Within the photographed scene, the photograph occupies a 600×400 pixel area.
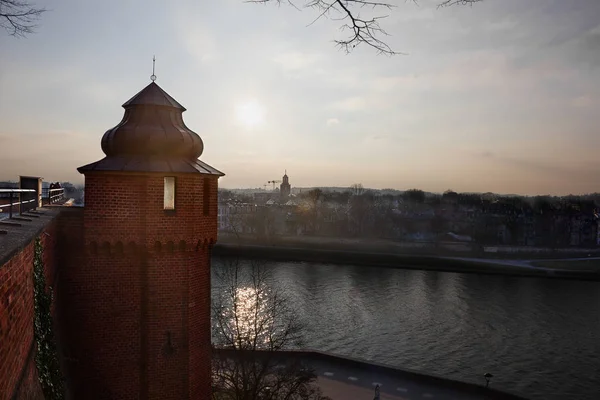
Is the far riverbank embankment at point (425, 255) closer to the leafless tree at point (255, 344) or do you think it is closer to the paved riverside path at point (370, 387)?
the leafless tree at point (255, 344)

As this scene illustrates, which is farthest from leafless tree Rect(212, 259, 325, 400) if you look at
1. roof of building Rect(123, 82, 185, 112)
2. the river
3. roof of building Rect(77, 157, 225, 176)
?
roof of building Rect(123, 82, 185, 112)

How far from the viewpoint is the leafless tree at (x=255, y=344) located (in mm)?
15805

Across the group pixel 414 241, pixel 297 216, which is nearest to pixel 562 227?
pixel 414 241

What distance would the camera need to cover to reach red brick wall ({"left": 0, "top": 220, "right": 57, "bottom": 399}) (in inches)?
189

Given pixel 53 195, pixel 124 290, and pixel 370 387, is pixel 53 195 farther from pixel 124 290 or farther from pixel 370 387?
pixel 370 387

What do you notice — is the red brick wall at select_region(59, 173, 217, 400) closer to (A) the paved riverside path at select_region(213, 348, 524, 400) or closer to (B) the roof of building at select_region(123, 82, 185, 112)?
(B) the roof of building at select_region(123, 82, 185, 112)

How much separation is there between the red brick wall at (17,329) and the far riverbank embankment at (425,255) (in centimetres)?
5349

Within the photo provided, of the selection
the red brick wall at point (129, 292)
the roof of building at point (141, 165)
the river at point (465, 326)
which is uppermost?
the roof of building at point (141, 165)

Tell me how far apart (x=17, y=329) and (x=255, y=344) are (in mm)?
11482

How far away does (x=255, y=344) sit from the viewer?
16422mm

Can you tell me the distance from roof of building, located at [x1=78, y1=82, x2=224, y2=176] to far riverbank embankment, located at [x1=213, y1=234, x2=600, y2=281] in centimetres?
4936

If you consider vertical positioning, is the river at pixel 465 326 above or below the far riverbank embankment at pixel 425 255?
below

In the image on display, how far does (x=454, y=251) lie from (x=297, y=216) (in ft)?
117

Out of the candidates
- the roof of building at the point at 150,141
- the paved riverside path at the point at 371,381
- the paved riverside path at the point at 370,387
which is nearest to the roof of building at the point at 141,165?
the roof of building at the point at 150,141
